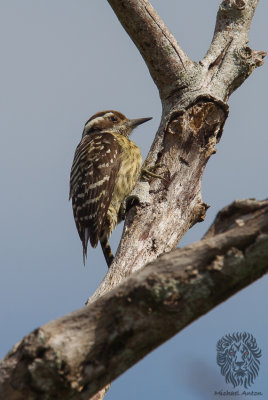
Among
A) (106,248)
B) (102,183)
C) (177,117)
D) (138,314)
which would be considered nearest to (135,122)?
(102,183)

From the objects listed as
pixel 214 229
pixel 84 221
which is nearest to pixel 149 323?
pixel 214 229

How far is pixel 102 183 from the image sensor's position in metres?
6.36

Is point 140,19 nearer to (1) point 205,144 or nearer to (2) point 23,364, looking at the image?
(1) point 205,144

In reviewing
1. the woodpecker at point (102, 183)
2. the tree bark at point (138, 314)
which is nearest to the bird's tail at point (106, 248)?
the woodpecker at point (102, 183)

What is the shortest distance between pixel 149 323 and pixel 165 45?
3.41 metres

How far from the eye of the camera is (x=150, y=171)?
5.00 metres

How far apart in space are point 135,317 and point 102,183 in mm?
4065

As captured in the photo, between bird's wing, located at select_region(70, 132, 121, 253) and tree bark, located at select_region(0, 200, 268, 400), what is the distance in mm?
3735

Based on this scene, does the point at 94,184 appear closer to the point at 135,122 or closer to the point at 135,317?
the point at 135,122

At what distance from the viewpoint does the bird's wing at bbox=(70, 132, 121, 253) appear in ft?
20.5

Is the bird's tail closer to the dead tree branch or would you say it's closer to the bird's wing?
the bird's wing

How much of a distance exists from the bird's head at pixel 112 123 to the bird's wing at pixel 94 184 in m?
0.49

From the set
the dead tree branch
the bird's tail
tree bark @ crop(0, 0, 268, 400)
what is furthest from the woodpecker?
tree bark @ crop(0, 0, 268, 400)

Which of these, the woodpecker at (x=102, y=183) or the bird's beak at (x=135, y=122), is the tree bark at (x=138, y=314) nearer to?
the woodpecker at (x=102, y=183)
